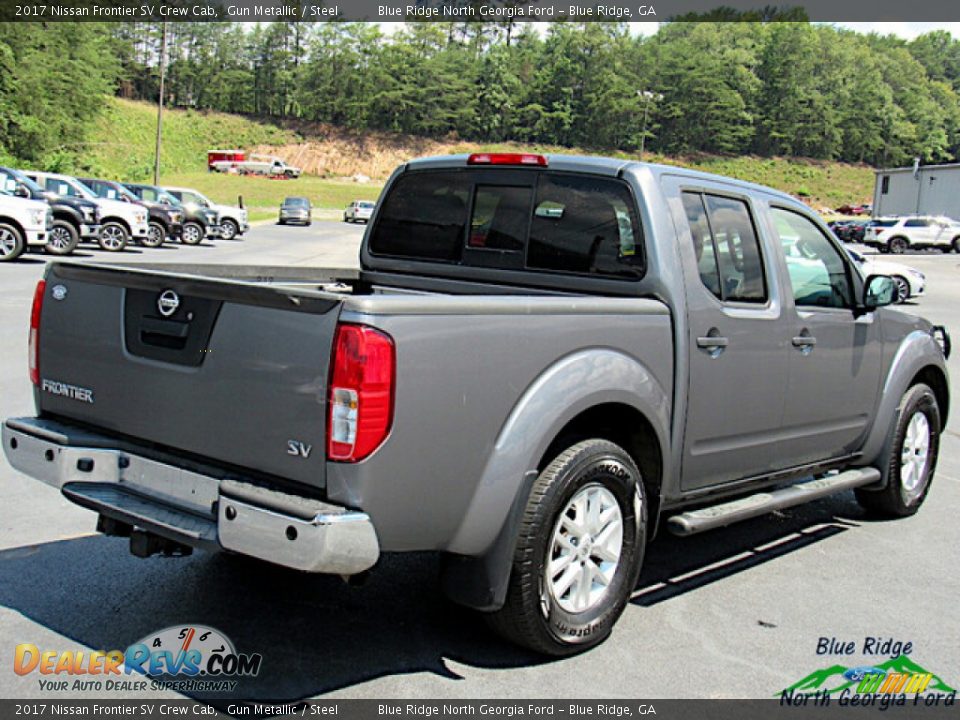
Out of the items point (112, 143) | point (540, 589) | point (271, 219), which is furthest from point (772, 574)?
point (112, 143)

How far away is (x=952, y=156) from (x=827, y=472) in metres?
160

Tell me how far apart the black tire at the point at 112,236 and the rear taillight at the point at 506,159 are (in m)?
22.8

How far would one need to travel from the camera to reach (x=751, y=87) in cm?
14188

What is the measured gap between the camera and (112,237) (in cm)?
2581

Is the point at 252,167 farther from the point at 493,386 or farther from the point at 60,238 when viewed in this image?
the point at 493,386

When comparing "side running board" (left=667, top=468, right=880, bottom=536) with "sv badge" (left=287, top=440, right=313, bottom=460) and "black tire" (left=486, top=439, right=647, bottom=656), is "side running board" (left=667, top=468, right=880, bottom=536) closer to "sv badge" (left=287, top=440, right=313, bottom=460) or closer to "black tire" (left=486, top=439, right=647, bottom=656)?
"black tire" (left=486, top=439, right=647, bottom=656)

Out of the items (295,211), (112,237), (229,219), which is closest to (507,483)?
(112,237)

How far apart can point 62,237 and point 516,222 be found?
20.3m

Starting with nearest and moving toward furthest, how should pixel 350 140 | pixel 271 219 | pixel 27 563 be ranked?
pixel 27 563, pixel 271 219, pixel 350 140

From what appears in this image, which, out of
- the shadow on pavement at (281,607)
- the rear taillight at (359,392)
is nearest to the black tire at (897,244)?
the shadow on pavement at (281,607)

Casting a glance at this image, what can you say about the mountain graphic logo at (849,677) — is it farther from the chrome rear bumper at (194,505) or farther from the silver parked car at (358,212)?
the silver parked car at (358,212)

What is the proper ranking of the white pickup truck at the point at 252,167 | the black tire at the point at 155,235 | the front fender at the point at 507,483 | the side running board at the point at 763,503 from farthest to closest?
the white pickup truck at the point at 252,167 → the black tire at the point at 155,235 → the side running board at the point at 763,503 → the front fender at the point at 507,483

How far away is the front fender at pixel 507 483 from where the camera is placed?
3508mm

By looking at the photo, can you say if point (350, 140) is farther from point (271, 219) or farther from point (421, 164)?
point (421, 164)
